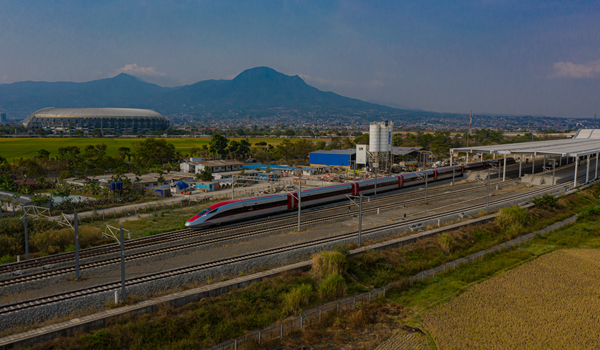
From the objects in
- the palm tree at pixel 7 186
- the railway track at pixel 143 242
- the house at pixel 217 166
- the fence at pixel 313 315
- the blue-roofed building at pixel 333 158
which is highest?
the blue-roofed building at pixel 333 158

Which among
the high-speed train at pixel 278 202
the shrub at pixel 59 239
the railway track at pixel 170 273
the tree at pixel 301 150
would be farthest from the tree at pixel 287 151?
the shrub at pixel 59 239

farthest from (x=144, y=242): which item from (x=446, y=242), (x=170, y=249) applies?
(x=446, y=242)

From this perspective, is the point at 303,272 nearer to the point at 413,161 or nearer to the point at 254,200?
the point at 254,200

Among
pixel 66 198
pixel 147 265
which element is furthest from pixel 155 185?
pixel 147 265

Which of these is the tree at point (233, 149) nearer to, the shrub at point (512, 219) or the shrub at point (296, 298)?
the shrub at point (512, 219)

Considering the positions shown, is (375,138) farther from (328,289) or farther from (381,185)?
(328,289)
